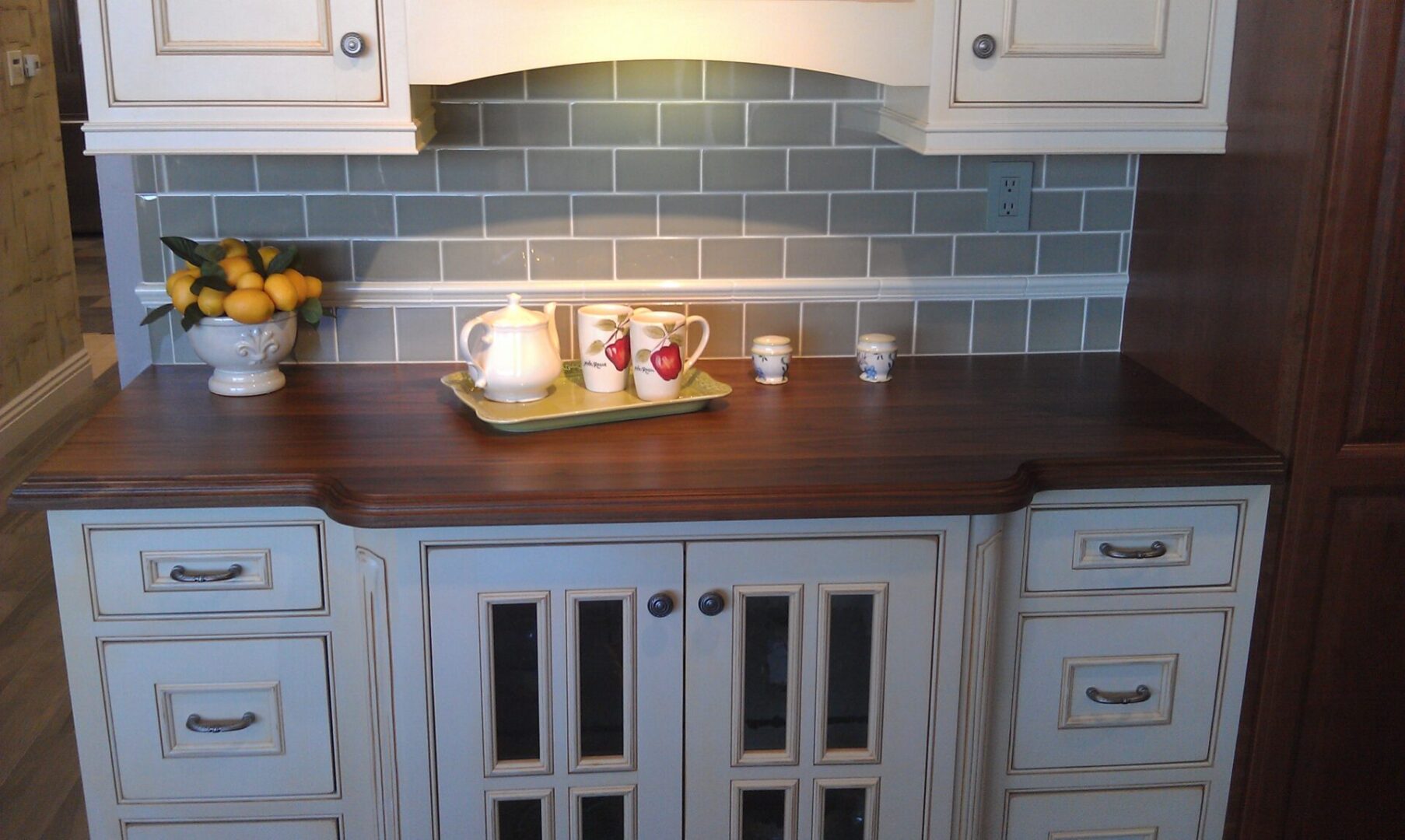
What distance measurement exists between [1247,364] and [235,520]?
4.53 feet

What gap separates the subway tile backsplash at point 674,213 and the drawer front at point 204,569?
56 centimetres

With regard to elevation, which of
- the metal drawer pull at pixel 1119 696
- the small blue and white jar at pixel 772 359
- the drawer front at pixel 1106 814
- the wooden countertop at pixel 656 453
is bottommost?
the drawer front at pixel 1106 814

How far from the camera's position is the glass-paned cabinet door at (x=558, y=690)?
1637 millimetres

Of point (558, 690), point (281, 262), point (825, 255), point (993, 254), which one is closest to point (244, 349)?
point (281, 262)

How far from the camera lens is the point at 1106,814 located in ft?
6.15

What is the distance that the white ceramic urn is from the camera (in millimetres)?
1915

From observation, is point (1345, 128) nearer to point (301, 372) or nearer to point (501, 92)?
point (501, 92)

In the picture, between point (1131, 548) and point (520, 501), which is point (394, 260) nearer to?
point (520, 501)

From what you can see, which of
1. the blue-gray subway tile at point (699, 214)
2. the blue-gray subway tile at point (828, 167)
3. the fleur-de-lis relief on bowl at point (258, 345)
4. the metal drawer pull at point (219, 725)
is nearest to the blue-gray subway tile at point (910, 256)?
the blue-gray subway tile at point (828, 167)

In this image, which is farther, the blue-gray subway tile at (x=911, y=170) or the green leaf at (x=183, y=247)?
the blue-gray subway tile at (x=911, y=170)

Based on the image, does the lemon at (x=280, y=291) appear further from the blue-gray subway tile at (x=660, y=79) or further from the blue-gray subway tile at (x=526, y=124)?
the blue-gray subway tile at (x=660, y=79)

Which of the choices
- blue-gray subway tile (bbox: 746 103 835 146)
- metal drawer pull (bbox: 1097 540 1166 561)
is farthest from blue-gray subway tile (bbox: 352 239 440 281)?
metal drawer pull (bbox: 1097 540 1166 561)

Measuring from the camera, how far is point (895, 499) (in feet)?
5.28

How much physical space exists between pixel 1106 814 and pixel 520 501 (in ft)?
3.23
